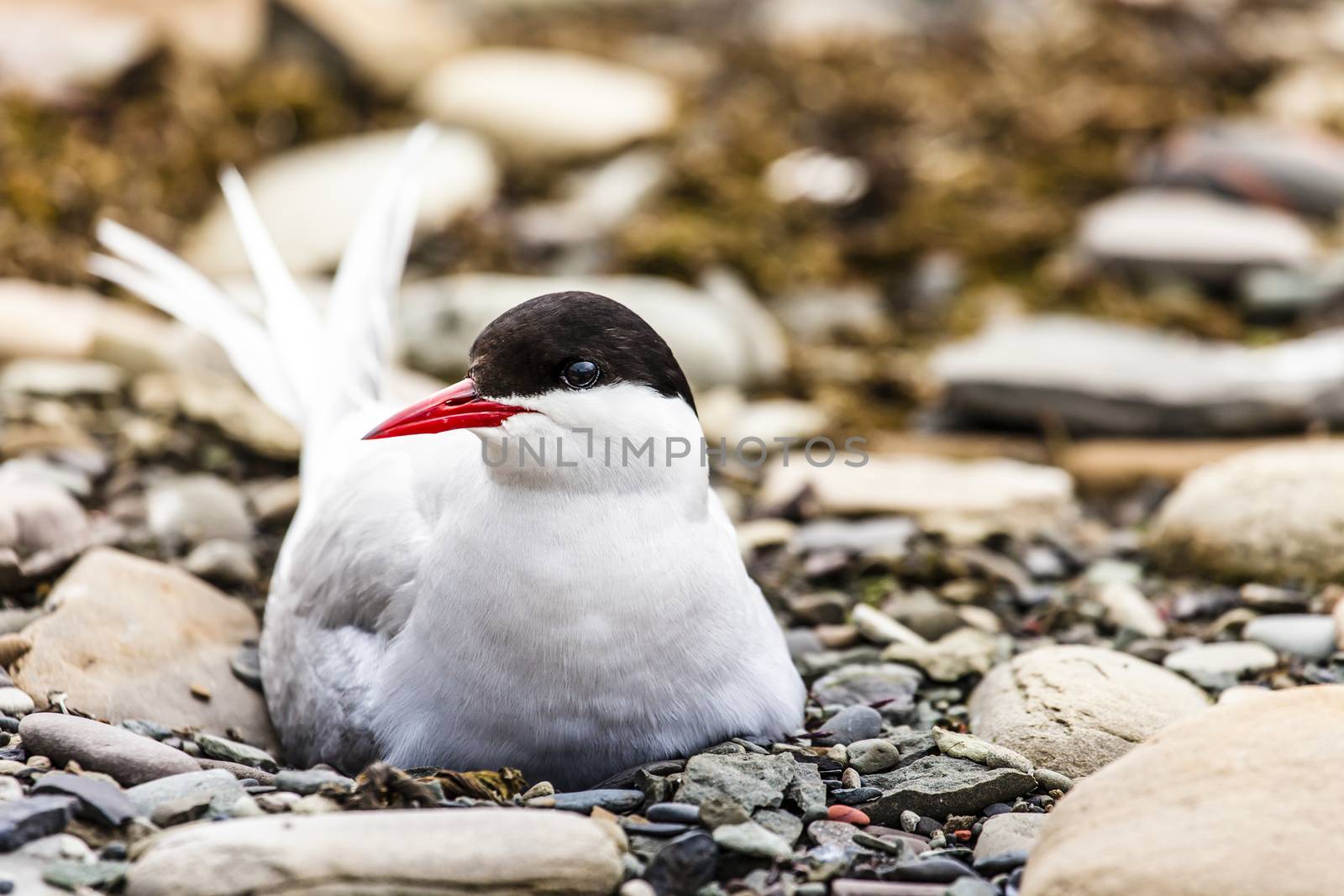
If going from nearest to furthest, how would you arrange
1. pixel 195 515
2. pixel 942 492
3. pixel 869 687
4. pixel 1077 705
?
1. pixel 1077 705
2. pixel 869 687
3. pixel 195 515
4. pixel 942 492

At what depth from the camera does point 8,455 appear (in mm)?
5316

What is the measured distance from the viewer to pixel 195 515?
512 centimetres

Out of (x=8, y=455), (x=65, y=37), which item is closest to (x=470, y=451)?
(x=8, y=455)

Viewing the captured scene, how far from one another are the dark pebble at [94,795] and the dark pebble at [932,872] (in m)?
1.54

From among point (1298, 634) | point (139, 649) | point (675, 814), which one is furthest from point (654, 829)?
point (1298, 634)

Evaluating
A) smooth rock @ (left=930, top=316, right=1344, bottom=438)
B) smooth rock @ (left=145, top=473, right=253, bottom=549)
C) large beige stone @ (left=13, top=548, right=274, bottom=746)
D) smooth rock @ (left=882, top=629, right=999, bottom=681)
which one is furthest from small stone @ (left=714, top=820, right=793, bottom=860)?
smooth rock @ (left=930, top=316, right=1344, bottom=438)

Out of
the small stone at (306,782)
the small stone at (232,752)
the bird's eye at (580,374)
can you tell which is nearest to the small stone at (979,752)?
the bird's eye at (580,374)

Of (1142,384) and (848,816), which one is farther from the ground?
(1142,384)

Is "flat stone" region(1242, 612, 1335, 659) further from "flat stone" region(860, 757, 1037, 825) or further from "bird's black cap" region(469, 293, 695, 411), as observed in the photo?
"bird's black cap" region(469, 293, 695, 411)

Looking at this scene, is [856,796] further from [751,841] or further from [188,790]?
[188,790]

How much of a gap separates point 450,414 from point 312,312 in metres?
2.30

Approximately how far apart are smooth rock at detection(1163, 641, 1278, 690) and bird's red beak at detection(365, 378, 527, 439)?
214 cm

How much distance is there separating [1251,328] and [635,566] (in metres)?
5.08

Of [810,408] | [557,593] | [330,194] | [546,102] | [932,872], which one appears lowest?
[932,872]
